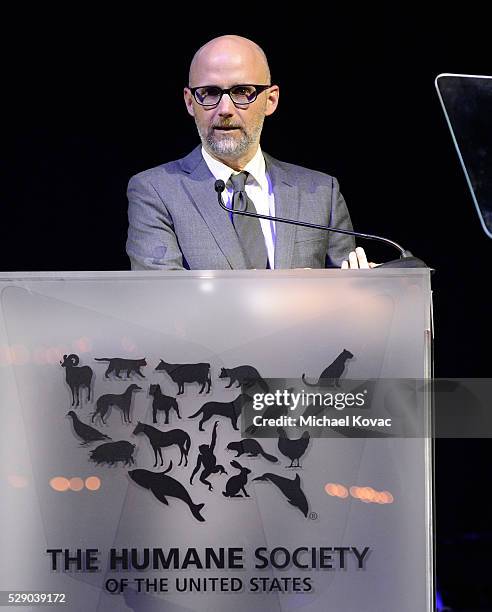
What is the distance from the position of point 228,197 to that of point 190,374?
0.96 m

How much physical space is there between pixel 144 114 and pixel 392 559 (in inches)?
86.9

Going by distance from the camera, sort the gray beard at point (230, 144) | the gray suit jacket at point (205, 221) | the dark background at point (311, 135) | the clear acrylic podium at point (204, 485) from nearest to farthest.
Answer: the clear acrylic podium at point (204, 485)
the gray suit jacket at point (205, 221)
the gray beard at point (230, 144)
the dark background at point (311, 135)

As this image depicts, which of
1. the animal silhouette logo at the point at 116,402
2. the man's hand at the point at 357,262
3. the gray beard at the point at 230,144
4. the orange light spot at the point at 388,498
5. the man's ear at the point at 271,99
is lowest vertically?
the orange light spot at the point at 388,498

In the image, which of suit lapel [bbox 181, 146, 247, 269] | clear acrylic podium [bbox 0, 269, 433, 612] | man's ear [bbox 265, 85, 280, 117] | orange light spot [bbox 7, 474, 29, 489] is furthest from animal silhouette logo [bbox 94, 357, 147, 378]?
man's ear [bbox 265, 85, 280, 117]

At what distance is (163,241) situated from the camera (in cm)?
293

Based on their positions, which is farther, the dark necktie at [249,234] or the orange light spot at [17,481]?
the dark necktie at [249,234]

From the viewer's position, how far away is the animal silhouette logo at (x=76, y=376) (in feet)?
7.08

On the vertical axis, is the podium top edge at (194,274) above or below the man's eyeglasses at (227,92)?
below

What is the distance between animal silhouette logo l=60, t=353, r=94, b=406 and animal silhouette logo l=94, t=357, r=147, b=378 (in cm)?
3

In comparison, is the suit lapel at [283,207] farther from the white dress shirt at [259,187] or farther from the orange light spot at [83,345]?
the orange light spot at [83,345]

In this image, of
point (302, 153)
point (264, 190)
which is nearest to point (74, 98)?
point (302, 153)

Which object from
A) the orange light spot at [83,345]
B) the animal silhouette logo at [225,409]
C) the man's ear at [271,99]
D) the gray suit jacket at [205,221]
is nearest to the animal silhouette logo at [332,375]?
the animal silhouette logo at [225,409]

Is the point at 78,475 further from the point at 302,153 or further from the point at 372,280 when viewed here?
the point at 302,153

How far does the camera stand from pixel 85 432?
84.7 inches
